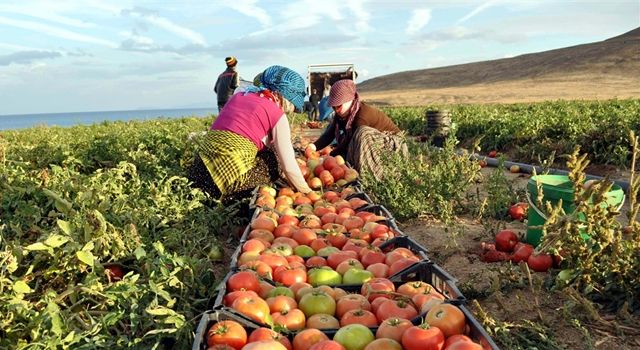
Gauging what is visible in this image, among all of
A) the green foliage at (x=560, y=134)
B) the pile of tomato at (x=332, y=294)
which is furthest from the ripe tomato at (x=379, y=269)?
the green foliage at (x=560, y=134)

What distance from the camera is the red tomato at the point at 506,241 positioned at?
12.6 ft

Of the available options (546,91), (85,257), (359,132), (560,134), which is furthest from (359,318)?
(546,91)

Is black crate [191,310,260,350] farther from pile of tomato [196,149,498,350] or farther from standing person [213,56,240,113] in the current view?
standing person [213,56,240,113]

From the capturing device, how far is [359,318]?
2.22 m

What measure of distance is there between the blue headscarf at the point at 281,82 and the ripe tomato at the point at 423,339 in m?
3.23

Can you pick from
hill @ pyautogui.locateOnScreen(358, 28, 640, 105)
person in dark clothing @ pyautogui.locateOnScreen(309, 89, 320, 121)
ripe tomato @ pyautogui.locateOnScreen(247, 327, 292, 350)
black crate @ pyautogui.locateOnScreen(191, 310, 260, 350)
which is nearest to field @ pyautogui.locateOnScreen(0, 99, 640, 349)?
black crate @ pyautogui.locateOnScreen(191, 310, 260, 350)

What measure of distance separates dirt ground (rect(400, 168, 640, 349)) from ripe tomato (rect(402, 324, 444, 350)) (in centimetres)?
71

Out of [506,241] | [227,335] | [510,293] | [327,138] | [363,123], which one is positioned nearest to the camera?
[227,335]

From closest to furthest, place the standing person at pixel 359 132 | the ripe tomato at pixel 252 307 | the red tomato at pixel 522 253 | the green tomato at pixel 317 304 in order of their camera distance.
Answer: the ripe tomato at pixel 252 307
the green tomato at pixel 317 304
the red tomato at pixel 522 253
the standing person at pixel 359 132

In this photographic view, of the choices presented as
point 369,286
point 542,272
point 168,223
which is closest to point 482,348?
point 369,286

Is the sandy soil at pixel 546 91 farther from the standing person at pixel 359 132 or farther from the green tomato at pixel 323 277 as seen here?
the green tomato at pixel 323 277

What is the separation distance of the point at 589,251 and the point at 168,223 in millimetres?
2932

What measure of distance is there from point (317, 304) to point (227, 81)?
28.6ft

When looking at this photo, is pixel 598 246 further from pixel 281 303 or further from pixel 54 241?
pixel 54 241
